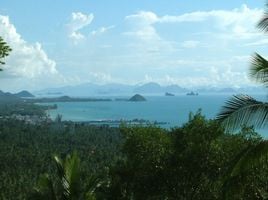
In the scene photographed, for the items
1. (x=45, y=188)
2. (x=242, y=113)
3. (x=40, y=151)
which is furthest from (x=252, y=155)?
(x=40, y=151)

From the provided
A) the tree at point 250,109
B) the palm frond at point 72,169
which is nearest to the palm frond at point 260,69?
the tree at point 250,109

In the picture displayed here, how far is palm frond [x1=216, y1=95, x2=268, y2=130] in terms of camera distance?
7277 millimetres

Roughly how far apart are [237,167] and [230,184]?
2.65ft

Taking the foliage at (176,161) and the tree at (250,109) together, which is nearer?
the tree at (250,109)

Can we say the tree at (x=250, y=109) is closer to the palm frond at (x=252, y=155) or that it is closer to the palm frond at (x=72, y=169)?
the palm frond at (x=252, y=155)

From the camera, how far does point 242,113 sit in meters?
7.28

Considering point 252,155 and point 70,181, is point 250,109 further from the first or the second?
point 70,181

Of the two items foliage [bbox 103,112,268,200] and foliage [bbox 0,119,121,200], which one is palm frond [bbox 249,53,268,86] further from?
foliage [bbox 0,119,121,200]

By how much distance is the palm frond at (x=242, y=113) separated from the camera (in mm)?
7277

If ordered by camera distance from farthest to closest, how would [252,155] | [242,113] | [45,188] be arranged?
1. [45,188]
2. [242,113]
3. [252,155]

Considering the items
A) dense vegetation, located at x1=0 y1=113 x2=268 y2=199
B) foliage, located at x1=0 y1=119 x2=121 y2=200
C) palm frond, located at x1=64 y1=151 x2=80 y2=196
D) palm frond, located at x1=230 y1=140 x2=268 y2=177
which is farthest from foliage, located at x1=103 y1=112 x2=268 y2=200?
foliage, located at x1=0 y1=119 x2=121 y2=200

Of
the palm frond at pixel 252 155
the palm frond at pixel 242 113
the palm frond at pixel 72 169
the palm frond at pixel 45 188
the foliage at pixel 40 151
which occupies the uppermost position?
the palm frond at pixel 242 113

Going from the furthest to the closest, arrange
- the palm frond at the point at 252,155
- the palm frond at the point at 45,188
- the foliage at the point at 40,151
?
the foliage at the point at 40,151
the palm frond at the point at 45,188
the palm frond at the point at 252,155

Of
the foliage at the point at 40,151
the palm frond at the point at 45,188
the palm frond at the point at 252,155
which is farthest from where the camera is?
the foliage at the point at 40,151
